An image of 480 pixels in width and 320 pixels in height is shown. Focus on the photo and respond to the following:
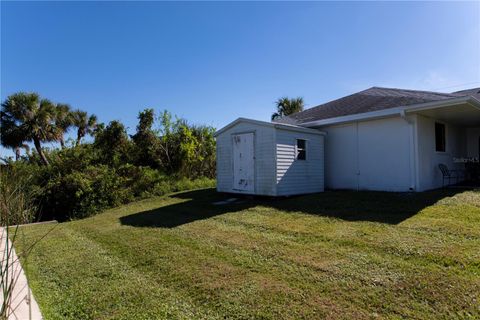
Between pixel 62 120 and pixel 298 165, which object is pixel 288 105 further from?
pixel 62 120

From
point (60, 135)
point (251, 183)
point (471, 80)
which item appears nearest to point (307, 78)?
point (251, 183)

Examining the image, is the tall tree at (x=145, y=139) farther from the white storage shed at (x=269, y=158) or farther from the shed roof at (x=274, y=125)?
the shed roof at (x=274, y=125)

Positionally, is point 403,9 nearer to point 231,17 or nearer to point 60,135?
point 231,17

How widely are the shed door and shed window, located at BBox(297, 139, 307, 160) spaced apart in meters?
1.61

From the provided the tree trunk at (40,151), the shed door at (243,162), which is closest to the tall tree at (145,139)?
the tree trunk at (40,151)

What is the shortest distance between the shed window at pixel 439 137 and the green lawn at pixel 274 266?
12.3 ft

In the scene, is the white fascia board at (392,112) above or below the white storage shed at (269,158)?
above

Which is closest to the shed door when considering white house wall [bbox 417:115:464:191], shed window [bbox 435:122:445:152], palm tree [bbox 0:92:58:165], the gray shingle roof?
the gray shingle roof

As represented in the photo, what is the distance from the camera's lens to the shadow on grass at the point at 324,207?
6.57 metres

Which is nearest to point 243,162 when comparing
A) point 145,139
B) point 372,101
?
point 372,101

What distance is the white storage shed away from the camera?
9.08 metres

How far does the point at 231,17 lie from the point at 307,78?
5338mm

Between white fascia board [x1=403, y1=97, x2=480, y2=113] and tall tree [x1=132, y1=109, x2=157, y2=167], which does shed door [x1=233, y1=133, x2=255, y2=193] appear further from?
tall tree [x1=132, y1=109, x2=157, y2=167]

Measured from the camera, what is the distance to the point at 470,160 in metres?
11.8
